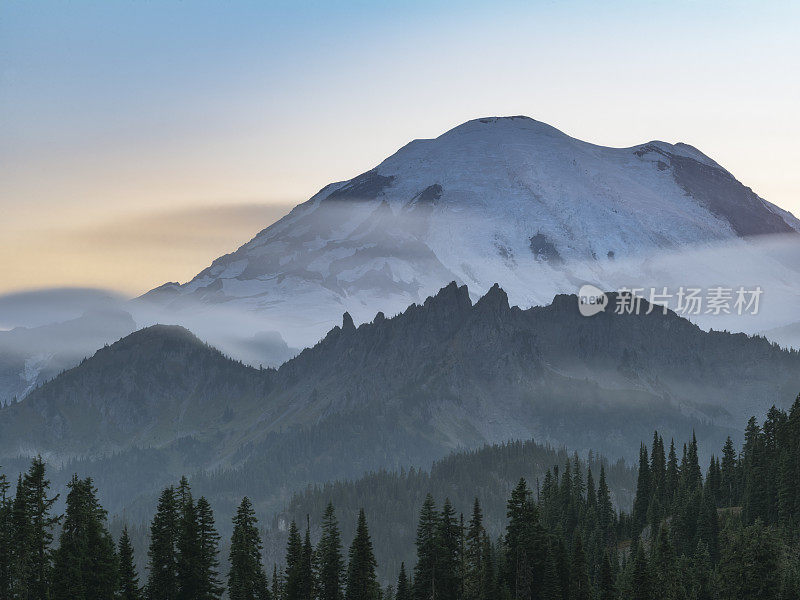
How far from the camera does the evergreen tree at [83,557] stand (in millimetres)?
120750

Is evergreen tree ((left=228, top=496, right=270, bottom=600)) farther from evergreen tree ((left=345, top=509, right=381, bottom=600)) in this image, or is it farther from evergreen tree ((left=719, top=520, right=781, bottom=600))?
evergreen tree ((left=719, top=520, right=781, bottom=600))

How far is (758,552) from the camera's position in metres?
141

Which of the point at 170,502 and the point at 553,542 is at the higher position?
the point at 170,502

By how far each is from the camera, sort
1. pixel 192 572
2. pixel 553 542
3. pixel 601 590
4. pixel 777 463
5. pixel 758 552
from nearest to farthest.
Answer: pixel 192 572 < pixel 758 552 < pixel 601 590 < pixel 553 542 < pixel 777 463

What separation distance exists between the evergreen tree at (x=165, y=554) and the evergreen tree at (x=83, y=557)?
6966mm

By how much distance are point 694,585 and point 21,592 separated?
7947cm

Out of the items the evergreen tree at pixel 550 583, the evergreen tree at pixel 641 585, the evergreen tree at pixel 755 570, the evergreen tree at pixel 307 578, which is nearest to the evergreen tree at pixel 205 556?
the evergreen tree at pixel 307 578

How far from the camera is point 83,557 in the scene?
399 feet

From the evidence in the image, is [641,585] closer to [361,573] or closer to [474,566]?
[474,566]

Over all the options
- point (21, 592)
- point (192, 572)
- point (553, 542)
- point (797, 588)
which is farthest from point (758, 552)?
point (21, 592)

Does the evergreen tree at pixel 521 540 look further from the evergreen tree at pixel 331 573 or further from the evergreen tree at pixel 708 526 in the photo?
the evergreen tree at pixel 708 526

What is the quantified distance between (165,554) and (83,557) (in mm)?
11497

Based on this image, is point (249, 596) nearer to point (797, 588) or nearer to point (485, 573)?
point (485, 573)

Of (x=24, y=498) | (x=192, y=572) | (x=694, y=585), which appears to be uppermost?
(x=24, y=498)
